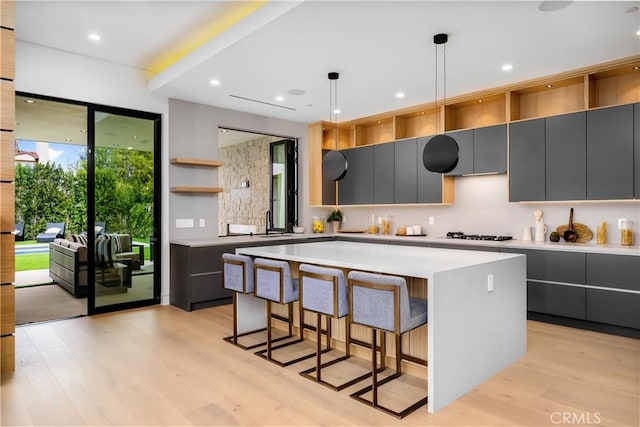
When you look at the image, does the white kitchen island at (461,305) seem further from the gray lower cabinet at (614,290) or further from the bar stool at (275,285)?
the gray lower cabinet at (614,290)

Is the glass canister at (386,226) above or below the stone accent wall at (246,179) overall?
below

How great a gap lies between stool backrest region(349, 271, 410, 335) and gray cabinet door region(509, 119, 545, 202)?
3.10 metres

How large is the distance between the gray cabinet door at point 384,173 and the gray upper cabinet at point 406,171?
0.24 feet

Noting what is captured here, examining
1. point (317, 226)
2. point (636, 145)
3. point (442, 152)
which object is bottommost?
point (317, 226)

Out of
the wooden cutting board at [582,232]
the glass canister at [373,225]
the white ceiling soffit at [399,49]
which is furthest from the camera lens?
the glass canister at [373,225]

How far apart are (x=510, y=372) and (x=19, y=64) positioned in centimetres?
564

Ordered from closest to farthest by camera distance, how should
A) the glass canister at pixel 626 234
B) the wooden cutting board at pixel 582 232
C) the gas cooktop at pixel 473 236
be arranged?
the glass canister at pixel 626 234 → the wooden cutting board at pixel 582 232 → the gas cooktop at pixel 473 236

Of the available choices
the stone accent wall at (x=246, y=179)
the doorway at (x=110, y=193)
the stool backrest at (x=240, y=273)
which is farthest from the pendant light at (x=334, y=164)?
the stone accent wall at (x=246, y=179)

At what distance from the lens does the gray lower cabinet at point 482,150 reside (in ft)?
16.2

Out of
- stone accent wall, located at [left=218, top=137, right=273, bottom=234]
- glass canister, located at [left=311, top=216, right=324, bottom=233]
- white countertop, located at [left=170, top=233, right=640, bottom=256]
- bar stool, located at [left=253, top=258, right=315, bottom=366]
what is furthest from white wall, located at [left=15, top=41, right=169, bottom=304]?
stone accent wall, located at [left=218, top=137, right=273, bottom=234]

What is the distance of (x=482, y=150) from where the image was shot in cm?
512

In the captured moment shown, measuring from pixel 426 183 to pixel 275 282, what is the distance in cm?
339

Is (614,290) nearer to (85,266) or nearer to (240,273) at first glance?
(240,273)

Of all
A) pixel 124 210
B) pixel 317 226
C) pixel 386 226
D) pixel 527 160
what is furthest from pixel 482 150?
pixel 124 210
